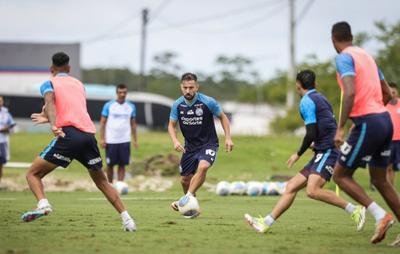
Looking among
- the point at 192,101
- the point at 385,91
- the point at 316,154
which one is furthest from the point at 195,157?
the point at 385,91

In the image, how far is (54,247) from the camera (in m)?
9.49

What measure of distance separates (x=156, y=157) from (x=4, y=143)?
6133mm

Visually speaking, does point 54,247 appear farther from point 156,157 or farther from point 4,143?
point 156,157

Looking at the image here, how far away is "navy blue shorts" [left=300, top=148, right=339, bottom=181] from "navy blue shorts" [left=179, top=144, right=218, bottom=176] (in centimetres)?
267

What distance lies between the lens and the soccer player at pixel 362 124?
10.0 m

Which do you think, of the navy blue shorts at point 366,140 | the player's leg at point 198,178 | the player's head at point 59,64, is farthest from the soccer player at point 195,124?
the navy blue shorts at point 366,140

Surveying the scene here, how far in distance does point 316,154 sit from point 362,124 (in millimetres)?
1681

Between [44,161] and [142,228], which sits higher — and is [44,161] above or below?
above

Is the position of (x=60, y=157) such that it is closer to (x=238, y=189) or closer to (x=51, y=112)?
(x=51, y=112)

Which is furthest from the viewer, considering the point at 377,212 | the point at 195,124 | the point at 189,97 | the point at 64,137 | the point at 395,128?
the point at 395,128

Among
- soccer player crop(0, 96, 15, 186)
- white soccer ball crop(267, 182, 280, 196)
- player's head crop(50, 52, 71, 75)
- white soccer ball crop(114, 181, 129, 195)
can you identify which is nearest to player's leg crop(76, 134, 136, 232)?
player's head crop(50, 52, 71, 75)

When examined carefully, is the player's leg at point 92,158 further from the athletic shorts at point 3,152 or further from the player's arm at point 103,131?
the athletic shorts at point 3,152

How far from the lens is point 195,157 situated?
46.6 ft

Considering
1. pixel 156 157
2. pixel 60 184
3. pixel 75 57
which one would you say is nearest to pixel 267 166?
pixel 156 157
